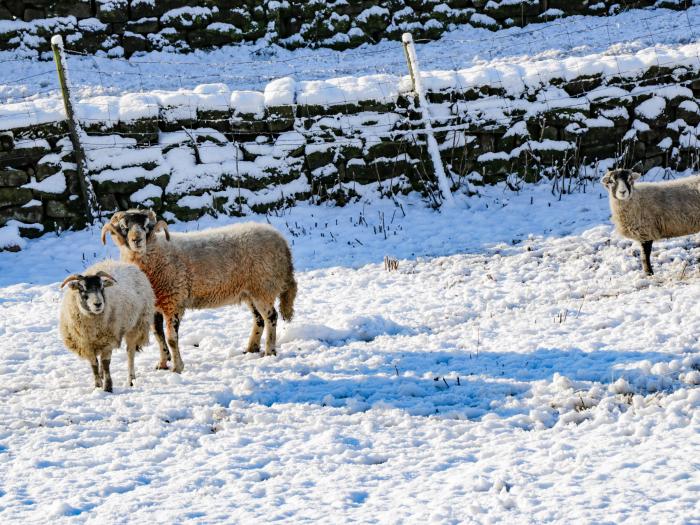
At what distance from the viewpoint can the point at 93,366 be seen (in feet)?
23.6

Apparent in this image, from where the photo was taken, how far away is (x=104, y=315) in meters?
7.19

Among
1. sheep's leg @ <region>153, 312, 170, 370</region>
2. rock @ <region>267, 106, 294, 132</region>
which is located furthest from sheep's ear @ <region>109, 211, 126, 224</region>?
rock @ <region>267, 106, 294, 132</region>

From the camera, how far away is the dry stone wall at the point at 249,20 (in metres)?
17.3

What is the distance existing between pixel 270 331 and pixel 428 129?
19.8ft

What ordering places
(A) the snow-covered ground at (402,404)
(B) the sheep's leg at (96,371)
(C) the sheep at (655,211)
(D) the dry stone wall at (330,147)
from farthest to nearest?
1. (D) the dry stone wall at (330,147)
2. (C) the sheep at (655,211)
3. (B) the sheep's leg at (96,371)
4. (A) the snow-covered ground at (402,404)

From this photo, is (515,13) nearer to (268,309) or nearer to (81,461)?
(268,309)

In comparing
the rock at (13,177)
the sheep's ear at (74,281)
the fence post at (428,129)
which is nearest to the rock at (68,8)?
the rock at (13,177)

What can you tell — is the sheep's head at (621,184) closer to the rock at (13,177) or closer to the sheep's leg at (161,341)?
the sheep's leg at (161,341)

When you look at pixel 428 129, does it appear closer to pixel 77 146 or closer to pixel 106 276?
pixel 77 146

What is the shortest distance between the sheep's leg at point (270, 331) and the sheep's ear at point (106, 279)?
1655mm

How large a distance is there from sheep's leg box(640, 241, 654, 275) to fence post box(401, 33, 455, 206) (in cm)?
402

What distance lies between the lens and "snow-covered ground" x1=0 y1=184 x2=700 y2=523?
4.66 meters

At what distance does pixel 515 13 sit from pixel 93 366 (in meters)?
14.7

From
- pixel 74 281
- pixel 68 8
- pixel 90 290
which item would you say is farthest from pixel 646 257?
pixel 68 8
